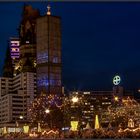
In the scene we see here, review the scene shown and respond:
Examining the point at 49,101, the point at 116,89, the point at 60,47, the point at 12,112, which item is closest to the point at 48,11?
the point at 60,47

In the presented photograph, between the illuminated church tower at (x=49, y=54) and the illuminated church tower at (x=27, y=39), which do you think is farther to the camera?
the illuminated church tower at (x=27, y=39)

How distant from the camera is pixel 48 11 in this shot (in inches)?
3110

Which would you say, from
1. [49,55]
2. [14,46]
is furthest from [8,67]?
[49,55]

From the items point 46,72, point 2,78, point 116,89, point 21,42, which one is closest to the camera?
point 116,89

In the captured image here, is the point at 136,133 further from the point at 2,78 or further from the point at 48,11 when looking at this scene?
the point at 2,78

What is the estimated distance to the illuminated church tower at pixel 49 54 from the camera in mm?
71312

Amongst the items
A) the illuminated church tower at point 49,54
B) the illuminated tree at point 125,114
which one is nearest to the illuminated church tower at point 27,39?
→ the illuminated church tower at point 49,54

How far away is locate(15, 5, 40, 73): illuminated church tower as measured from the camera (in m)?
85.4

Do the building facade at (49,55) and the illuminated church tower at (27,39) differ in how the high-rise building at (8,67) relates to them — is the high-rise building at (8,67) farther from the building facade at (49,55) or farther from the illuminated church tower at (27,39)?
the building facade at (49,55)

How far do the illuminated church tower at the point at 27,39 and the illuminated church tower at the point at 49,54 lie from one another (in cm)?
726

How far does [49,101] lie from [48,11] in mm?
30941

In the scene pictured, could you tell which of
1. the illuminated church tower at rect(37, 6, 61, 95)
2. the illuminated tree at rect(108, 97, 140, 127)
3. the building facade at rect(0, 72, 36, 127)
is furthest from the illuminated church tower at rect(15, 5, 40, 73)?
the illuminated tree at rect(108, 97, 140, 127)

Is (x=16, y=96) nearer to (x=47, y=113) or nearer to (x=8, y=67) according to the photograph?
(x=8, y=67)

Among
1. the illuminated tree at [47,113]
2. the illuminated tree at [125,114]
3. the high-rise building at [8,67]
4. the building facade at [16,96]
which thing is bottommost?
the illuminated tree at [125,114]
